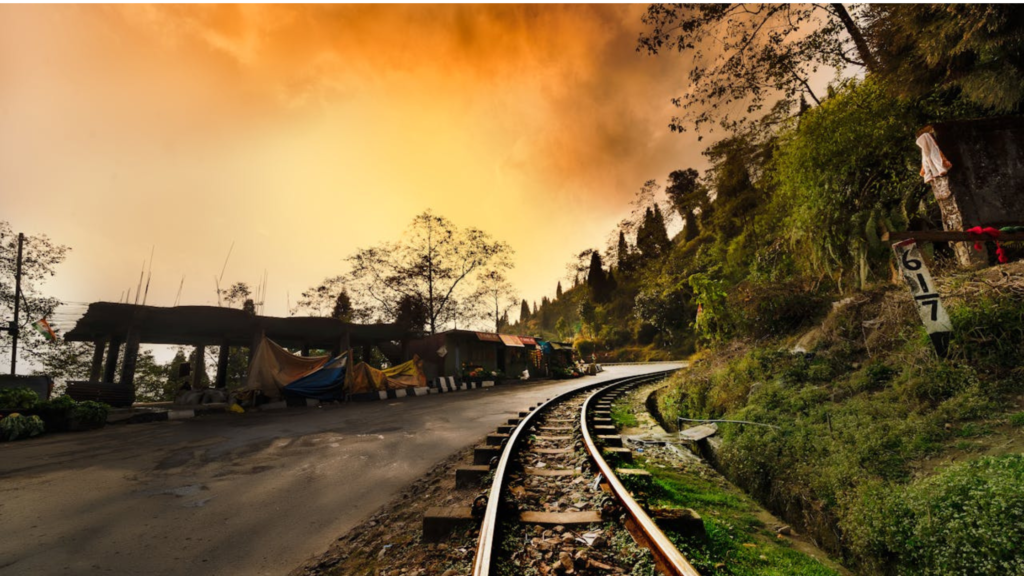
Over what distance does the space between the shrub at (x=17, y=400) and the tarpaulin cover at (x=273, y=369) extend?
4993mm

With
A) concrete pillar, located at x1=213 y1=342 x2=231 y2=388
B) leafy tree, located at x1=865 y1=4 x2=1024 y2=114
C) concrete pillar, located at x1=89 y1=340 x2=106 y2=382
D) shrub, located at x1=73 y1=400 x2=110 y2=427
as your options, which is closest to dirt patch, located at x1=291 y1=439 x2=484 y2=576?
leafy tree, located at x1=865 y1=4 x2=1024 y2=114

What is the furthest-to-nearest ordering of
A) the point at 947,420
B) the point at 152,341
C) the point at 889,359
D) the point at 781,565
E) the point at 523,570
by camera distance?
the point at 152,341, the point at 889,359, the point at 947,420, the point at 781,565, the point at 523,570

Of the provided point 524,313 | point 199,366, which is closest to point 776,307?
point 199,366

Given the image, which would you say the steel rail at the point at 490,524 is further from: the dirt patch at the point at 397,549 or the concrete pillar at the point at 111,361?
the concrete pillar at the point at 111,361

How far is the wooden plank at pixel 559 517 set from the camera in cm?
316

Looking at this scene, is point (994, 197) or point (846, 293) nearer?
point (994, 197)

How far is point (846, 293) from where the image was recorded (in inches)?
314

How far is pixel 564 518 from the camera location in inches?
127

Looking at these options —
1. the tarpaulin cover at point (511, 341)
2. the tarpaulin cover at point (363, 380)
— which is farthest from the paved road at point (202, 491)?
the tarpaulin cover at point (511, 341)

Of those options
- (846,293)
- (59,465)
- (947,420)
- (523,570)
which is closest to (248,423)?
(59,465)

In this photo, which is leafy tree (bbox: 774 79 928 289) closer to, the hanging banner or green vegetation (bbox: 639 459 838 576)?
the hanging banner

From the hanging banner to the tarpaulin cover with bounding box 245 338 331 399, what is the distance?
16.9m

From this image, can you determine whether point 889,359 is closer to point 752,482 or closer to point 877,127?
point 752,482

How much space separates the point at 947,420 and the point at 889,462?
37.1 inches
